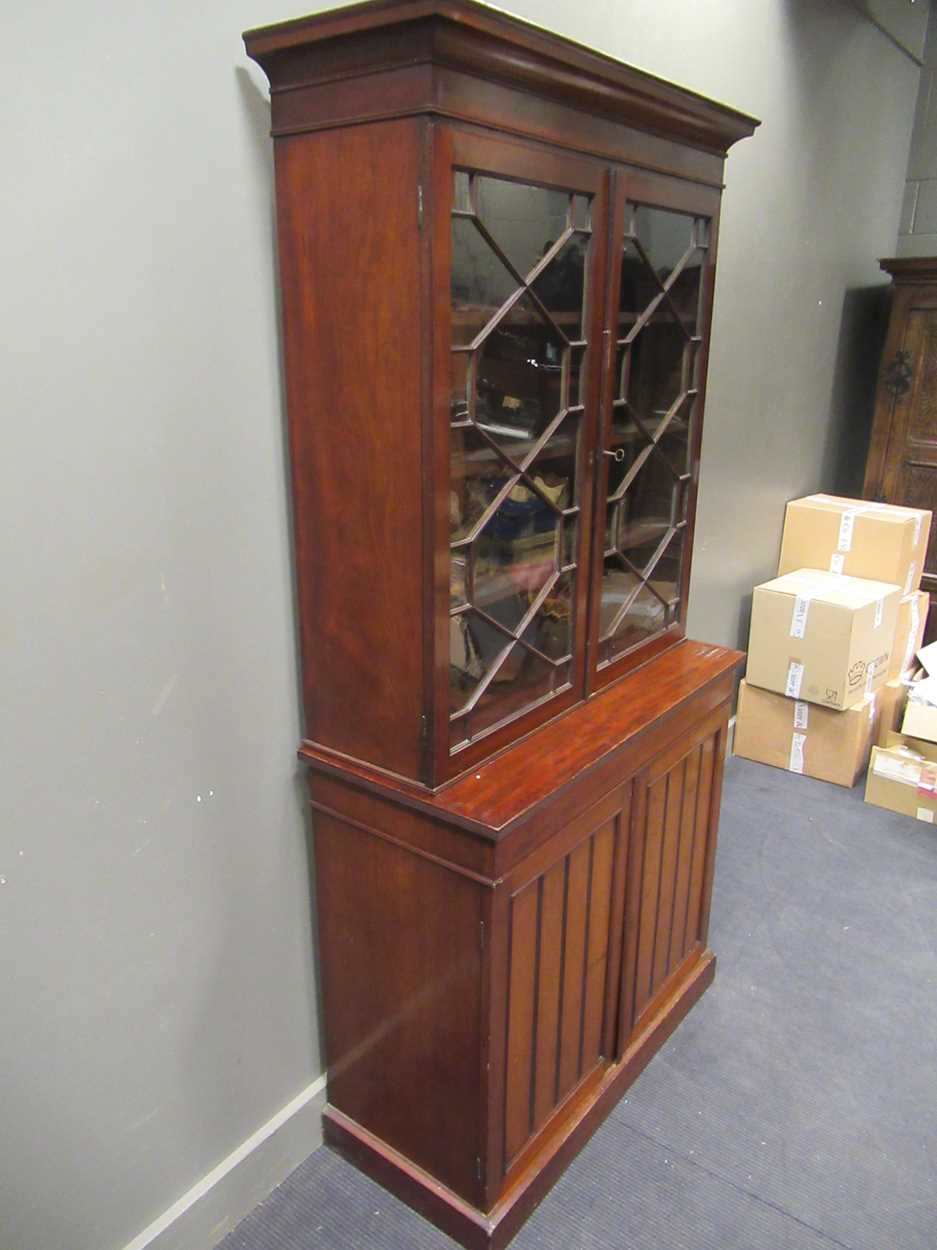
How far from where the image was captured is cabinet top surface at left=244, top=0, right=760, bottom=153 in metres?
1.05

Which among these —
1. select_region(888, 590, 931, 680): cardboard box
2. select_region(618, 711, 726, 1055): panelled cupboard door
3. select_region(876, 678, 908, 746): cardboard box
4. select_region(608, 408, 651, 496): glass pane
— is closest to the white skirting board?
select_region(618, 711, 726, 1055): panelled cupboard door

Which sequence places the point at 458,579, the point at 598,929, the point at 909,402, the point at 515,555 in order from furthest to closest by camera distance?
the point at 909,402
the point at 598,929
the point at 515,555
the point at 458,579

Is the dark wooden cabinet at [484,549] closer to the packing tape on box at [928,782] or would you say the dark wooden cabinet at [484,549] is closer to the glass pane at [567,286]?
the glass pane at [567,286]

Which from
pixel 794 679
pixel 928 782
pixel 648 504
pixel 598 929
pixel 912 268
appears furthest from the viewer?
pixel 912 268

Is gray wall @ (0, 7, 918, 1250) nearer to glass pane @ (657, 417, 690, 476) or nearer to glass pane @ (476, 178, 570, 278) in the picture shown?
glass pane @ (476, 178, 570, 278)

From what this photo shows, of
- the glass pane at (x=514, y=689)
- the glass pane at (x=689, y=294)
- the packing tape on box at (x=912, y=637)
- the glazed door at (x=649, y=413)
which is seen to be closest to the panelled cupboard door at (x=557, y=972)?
the glass pane at (x=514, y=689)

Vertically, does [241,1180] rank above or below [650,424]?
below

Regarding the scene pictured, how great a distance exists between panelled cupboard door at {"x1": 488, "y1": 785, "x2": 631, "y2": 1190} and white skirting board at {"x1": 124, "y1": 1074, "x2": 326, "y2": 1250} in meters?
0.39

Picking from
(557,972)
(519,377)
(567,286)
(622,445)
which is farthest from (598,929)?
(567,286)

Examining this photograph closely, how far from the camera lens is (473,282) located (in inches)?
48.6

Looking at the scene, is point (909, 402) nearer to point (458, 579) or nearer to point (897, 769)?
point (897, 769)

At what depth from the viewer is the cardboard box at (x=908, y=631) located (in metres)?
3.19

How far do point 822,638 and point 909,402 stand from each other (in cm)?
114

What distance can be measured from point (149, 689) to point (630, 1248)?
1231mm
